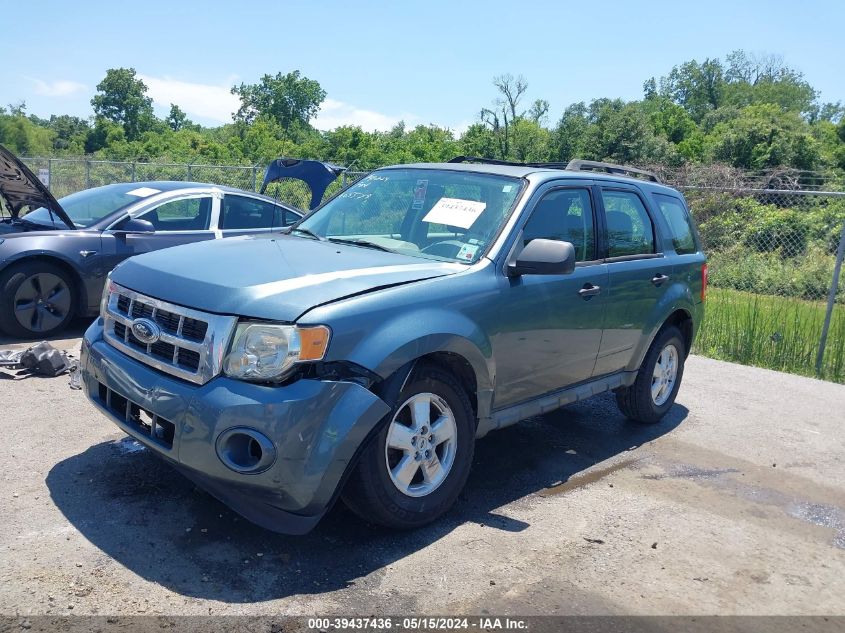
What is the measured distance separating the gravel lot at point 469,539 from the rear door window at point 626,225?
1523 millimetres

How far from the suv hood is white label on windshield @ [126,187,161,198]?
3.96 m

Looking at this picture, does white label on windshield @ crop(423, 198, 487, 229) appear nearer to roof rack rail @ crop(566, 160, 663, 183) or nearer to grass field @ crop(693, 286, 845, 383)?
roof rack rail @ crop(566, 160, 663, 183)

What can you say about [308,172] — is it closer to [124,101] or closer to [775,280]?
[775,280]

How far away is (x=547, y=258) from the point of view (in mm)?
4113

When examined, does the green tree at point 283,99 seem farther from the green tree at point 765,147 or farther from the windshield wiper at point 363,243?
the windshield wiper at point 363,243

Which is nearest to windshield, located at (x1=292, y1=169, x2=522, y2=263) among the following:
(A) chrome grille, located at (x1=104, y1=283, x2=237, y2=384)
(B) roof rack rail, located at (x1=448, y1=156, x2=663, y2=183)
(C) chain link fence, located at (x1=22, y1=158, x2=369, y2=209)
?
(B) roof rack rail, located at (x1=448, y1=156, x2=663, y2=183)

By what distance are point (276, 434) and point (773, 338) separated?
7.84m

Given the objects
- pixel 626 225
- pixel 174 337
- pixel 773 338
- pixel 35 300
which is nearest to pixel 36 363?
pixel 35 300

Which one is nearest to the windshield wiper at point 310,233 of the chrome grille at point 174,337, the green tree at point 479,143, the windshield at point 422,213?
the windshield at point 422,213

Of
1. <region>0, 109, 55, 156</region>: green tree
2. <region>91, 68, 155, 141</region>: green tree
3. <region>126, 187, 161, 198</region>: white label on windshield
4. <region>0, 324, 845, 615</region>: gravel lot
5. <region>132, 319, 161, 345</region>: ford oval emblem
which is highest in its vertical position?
<region>91, 68, 155, 141</region>: green tree

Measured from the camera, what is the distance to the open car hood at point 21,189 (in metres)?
6.68

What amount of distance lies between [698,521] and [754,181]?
23.5 meters

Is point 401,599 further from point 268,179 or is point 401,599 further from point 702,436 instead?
point 268,179

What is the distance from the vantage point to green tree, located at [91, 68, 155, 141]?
89.2 metres
